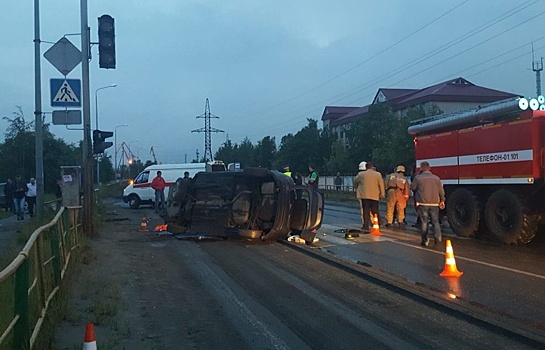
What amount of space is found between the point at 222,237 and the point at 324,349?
9.52m

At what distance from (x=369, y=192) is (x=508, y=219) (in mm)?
3898

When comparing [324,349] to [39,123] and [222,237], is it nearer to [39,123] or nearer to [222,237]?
[222,237]

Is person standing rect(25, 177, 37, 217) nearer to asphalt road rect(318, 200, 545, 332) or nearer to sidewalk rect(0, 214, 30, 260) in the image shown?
sidewalk rect(0, 214, 30, 260)

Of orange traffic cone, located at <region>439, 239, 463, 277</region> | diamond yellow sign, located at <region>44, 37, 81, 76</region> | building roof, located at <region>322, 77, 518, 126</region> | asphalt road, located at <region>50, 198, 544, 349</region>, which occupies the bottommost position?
asphalt road, located at <region>50, 198, 544, 349</region>

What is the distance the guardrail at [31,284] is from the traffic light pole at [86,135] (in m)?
6.28

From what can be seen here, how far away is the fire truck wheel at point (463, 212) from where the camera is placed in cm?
1494

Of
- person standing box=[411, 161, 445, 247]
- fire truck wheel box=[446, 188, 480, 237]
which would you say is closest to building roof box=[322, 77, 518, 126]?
fire truck wheel box=[446, 188, 480, 237]

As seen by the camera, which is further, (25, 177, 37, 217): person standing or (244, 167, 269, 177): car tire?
(25, 177, 37, 217): person standing

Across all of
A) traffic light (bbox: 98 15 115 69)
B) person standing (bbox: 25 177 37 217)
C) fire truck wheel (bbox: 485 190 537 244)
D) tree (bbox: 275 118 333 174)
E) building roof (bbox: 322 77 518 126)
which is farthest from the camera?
tree (bbox: 275 118 333 174)

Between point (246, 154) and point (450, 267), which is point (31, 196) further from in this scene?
point (246, 154)

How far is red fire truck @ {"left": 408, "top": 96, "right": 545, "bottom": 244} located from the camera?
516 inches

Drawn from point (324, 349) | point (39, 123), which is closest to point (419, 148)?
point (39, 123)

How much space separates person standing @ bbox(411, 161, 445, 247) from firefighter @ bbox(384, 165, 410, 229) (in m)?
4.25

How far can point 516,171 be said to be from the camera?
13.4 metres
